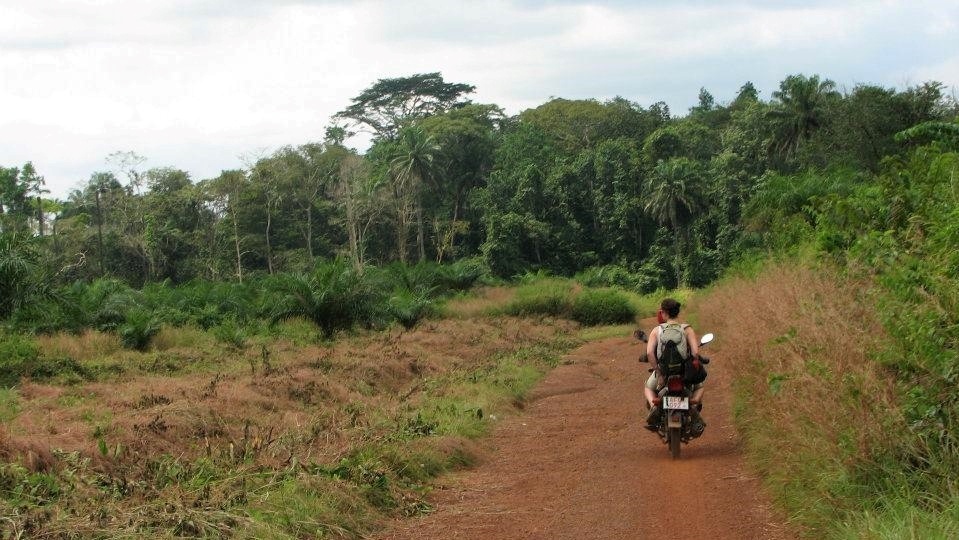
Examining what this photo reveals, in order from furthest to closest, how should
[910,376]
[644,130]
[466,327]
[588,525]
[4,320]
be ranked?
[644,130] → [466,327] → [4,320] → [588,525] → [910,376]

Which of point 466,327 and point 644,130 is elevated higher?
point 644,130

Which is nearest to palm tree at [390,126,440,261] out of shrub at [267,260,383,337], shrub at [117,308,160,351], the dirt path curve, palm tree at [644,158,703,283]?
palm tree at [644,158,703,283]

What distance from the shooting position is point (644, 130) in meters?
68.6

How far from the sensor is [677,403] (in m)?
9.43

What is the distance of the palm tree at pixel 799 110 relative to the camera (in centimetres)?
5203

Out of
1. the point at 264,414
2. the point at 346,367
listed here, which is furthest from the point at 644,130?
the point at 264,414

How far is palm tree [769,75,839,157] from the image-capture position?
52031 millimetres

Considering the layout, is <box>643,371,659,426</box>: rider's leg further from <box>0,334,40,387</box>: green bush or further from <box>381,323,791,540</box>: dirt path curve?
<box>0,334,40,387</box>: green bush

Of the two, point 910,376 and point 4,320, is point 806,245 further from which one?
point 4,320

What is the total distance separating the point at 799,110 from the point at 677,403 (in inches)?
1835

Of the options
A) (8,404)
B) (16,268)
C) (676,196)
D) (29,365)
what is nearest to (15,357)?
(29,365)

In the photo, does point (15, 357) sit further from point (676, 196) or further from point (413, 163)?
point (676, 196)

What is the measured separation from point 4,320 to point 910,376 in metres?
19.4

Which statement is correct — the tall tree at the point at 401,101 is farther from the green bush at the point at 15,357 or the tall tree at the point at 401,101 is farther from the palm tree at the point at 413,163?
the green bush at the point at 15,357
